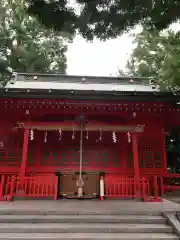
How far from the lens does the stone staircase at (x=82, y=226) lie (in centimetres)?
573

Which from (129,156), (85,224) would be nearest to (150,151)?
(129,156)

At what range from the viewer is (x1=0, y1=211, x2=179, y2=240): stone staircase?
5734mm

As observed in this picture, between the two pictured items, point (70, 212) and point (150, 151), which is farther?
point (150, 151)

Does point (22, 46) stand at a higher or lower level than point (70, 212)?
higher

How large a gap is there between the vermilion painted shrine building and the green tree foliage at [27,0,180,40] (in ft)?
15.2

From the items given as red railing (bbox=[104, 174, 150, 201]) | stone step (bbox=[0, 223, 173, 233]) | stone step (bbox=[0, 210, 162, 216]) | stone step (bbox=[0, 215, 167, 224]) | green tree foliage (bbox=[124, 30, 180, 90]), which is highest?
green tree foliage (bbox=[124, 30, 180, 90])

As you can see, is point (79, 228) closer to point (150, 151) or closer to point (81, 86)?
Result: point (150, 151)

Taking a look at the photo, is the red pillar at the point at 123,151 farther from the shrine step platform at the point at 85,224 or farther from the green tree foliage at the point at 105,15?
the green tree foliage at the point at 105,15

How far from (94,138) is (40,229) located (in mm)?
6457

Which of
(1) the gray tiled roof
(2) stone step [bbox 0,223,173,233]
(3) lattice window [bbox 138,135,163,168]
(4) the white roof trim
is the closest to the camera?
(2) stone step [bbox 0,223,173,233]

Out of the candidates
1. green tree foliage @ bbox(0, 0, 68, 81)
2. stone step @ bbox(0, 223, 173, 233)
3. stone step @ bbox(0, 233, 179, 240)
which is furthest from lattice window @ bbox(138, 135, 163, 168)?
green tree foliage @ bbox(0, 0, 68, 81)

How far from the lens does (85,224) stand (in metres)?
6.40

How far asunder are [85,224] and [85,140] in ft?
19.2

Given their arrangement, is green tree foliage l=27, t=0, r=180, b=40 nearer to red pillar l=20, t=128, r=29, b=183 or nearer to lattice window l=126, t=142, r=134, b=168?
red pillar l=20, t=128, r=29, b=183
